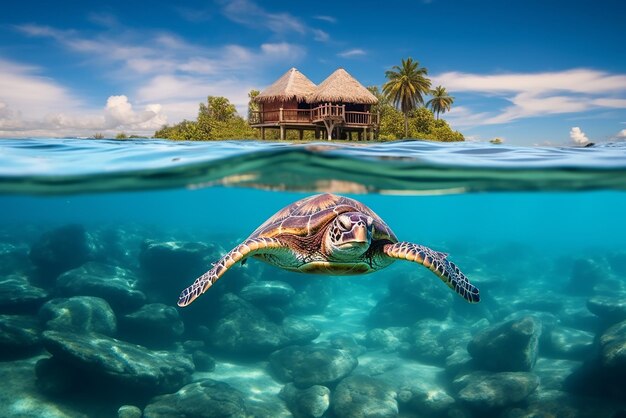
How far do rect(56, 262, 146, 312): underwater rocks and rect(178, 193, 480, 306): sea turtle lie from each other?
11012mm

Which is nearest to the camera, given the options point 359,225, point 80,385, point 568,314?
point 359,225

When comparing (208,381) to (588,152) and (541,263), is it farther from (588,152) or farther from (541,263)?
(541,263)

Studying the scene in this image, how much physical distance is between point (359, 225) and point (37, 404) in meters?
10.8

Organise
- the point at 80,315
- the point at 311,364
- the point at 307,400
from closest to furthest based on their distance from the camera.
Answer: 1. the point at 307,400
2. the point at 311,364
3. the point at 80,315

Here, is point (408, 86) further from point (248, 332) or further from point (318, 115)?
point (248, 332)

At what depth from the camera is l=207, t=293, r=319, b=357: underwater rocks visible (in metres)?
16.6

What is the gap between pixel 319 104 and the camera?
107 ft

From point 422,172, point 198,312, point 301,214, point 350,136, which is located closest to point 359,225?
point 301,214

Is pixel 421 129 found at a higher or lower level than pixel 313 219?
higher

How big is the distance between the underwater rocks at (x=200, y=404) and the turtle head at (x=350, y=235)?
729 centimetres

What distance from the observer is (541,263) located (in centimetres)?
3366

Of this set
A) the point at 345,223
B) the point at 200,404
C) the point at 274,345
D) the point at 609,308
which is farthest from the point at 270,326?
the point at 609,308

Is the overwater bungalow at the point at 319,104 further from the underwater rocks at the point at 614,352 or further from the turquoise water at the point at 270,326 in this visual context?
→ the underwater rocks at the point at 614,352

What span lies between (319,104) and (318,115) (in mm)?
1308
